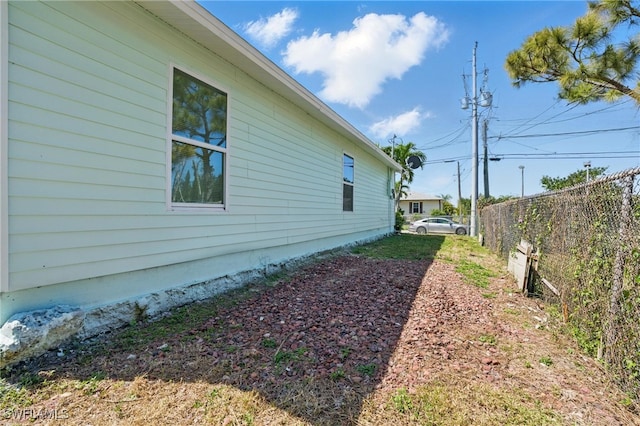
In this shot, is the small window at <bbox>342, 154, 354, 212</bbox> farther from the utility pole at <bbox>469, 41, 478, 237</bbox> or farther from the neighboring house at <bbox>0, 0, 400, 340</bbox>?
the utility pole at <bbox>469, 41, 478, 237</bbox>

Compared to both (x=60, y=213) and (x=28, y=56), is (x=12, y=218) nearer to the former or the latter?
(x=60, y=213)

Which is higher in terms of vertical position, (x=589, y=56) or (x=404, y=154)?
(x=404, y=154)

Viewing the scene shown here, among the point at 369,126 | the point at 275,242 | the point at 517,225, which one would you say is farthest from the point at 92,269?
the point at 369,126

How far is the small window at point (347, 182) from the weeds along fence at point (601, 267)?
5185 millimetres

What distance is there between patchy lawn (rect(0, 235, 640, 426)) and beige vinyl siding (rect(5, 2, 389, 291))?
0.76 metres

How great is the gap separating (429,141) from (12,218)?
2600 centimetres

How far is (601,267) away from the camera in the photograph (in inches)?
94.5

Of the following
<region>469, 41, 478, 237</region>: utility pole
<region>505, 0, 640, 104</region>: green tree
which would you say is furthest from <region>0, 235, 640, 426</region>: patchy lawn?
<region>469, 41, 478, 237</region>: utility pole

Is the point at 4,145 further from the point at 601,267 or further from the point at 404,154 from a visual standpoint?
the point at 404,154

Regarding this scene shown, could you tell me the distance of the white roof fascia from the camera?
10.2 ft

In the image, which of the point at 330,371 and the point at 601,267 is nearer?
the point at 330,371

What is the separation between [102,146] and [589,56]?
768cm

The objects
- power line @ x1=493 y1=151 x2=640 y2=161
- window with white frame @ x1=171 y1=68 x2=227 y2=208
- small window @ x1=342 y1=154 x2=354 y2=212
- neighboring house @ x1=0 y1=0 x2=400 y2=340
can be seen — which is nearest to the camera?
neighboring house @ x1=0 y1=0 x2=400 y2=340

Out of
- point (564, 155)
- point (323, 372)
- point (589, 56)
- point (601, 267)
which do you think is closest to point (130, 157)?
point (323, 372)
